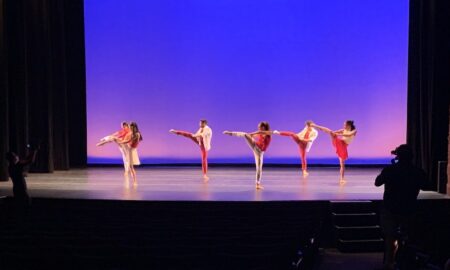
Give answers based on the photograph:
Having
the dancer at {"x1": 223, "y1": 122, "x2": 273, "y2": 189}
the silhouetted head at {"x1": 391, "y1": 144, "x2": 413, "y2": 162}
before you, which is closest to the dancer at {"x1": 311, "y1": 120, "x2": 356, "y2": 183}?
the dancer at {"x1": 223, "y1": 122, "x2": 273, "y2": 189}

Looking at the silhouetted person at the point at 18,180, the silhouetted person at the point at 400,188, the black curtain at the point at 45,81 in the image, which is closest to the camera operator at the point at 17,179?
the silhouetted person at the point at 18,180

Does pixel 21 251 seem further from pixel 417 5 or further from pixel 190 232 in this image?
pixel 417 5

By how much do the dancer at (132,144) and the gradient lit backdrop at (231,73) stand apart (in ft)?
8.55

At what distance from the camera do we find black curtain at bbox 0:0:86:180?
1091cm

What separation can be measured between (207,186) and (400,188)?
15.6 feet

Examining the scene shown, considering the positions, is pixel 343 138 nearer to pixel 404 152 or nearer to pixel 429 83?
pixel 429 83

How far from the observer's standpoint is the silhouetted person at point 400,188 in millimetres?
4855

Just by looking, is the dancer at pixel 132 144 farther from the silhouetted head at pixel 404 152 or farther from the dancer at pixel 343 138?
the silhouetted head at pixel 404 152

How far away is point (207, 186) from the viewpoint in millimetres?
9102

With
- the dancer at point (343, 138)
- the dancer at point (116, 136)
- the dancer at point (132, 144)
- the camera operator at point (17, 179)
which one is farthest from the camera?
the dancer at point (116, 136)

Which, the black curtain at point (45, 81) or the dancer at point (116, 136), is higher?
the black curtain at point (45, 81)

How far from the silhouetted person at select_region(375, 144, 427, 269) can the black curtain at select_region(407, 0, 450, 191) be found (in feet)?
12.9

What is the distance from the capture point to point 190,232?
416 centimetres

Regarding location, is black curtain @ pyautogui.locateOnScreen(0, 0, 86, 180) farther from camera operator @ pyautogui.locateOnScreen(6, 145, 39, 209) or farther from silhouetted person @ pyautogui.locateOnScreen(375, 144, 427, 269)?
silhouetted person @ pyautogui.locateOnScreen(375, 144, 427, 269)
